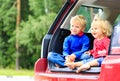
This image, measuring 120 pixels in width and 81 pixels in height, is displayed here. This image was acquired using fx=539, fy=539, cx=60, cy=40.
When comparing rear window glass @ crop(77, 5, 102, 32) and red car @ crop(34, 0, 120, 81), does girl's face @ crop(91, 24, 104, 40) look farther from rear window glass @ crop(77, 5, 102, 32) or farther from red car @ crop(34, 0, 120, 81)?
rear window glass @ crop(77, 5, 102, 32)

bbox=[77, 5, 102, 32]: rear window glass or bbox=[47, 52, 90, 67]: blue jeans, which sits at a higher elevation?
bbox=[77, 5, 102, 32]: rear window glass

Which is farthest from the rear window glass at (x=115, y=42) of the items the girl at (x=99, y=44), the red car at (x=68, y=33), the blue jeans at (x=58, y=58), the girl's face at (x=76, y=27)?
the girl's face at (x=76, y=27)

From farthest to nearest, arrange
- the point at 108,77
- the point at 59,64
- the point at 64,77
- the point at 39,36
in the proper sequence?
the point at 39,36
the point at 59,64
the point at 64,77
the point at 108,77

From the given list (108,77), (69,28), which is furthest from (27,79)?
(108,77)

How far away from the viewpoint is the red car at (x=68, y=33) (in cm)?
414

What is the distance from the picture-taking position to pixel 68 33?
546 centimetres

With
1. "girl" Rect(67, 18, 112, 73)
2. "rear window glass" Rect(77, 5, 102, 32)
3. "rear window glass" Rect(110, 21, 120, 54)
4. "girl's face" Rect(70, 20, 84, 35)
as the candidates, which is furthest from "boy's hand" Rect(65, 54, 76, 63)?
"rear window glass" Rect(110, 21, 120, 54)

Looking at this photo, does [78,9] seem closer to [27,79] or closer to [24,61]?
[27,79]

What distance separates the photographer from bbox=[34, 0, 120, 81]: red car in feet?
13.6

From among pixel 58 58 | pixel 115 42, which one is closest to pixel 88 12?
pixel 58 58

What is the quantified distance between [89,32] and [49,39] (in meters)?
0.41

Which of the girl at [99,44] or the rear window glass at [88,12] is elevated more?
the rear window glass at [88,12]

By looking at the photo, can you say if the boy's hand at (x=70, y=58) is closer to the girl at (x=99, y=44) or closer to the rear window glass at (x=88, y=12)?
the girl at (x=99, y=44)

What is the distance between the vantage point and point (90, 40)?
213 inches
